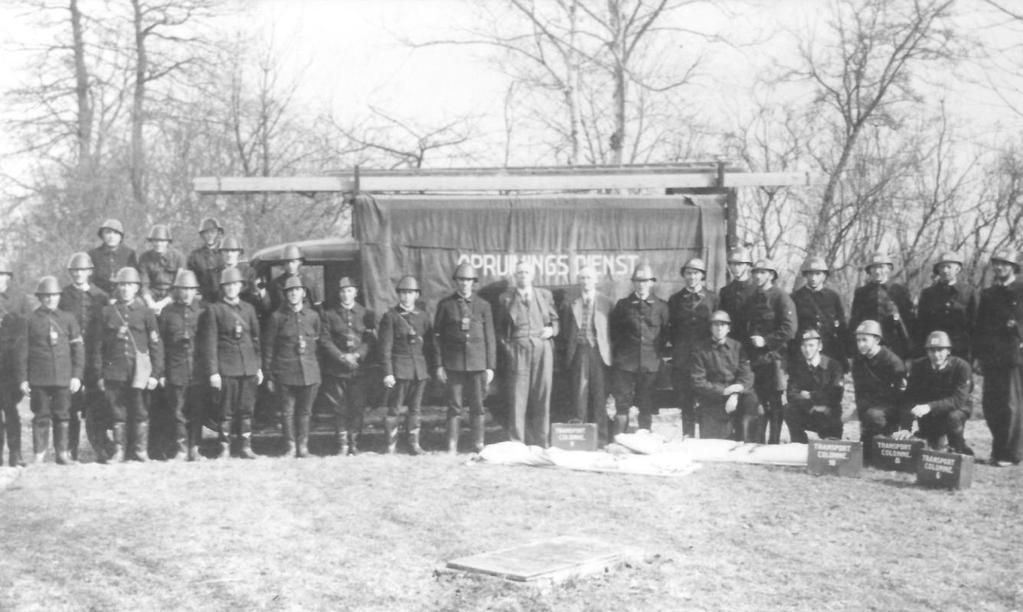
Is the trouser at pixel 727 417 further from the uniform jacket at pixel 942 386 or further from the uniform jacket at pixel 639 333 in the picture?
the uniform jacket at pixel 942 386

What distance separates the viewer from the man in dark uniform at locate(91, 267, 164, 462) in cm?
1008

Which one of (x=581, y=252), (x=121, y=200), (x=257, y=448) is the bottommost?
(x=257, y=448)

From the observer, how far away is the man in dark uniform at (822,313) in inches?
427

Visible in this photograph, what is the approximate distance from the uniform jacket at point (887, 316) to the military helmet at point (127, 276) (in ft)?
21.8

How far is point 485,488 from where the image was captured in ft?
29.1

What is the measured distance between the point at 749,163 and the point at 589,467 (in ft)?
54.5

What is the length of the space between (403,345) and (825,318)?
4.00 meters

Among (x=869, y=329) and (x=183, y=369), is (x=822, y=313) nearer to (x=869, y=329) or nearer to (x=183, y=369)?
(x=869, y=329)

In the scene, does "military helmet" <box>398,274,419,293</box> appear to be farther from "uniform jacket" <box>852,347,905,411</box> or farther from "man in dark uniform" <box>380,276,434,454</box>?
"uniform jacket" <box>852,347,905,411</box>

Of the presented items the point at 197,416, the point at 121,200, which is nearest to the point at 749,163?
the point at 121,200

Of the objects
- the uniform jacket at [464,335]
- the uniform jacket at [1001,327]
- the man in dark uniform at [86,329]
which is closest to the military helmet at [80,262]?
the man in dark uniform at [86,329]

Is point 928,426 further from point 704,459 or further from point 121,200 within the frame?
point 121,200

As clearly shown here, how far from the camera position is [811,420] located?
34.4 ft

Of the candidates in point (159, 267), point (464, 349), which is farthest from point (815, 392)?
point (159, 267)
